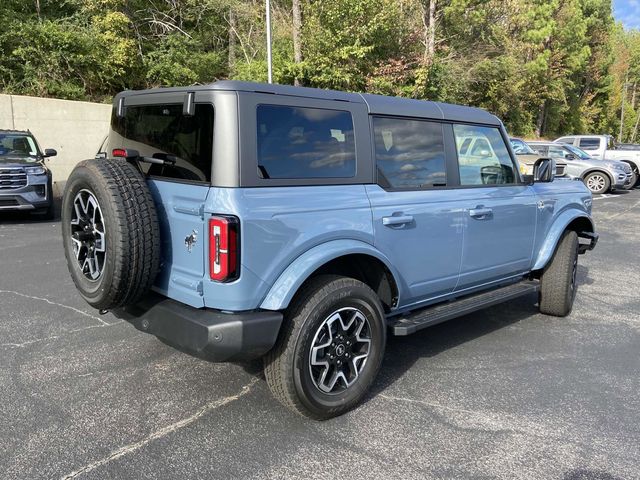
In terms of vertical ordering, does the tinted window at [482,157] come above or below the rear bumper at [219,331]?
above

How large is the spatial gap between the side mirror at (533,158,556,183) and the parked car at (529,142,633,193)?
47.1 feet

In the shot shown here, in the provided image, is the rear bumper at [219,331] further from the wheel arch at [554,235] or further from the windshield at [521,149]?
the windshield at [521,149]

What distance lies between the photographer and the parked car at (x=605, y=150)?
68.7 ft

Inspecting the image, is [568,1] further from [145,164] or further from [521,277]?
[145,164]

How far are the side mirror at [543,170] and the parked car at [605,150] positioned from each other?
59.9ft

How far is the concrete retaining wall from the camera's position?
1415 cm

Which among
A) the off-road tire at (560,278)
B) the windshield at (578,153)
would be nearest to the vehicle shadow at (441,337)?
the off-road tire at (560,278)

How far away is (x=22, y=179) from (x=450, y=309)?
9.00 metres

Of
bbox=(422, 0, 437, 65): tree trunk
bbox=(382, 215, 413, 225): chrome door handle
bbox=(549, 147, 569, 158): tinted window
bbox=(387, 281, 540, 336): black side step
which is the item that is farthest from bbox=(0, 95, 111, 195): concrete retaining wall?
bbox=(549, 147, 569, 158): tinted window

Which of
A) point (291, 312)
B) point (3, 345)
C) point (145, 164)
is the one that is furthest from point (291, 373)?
point (3, 345)

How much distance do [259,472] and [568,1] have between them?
131 ft

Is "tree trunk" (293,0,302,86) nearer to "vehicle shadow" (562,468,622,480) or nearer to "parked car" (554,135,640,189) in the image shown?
"parked car" (554,135,640,189)

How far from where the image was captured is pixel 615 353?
442 centimetres

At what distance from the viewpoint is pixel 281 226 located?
2.89 m
